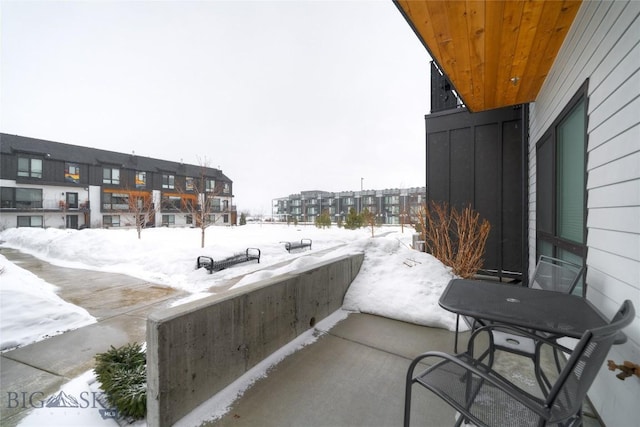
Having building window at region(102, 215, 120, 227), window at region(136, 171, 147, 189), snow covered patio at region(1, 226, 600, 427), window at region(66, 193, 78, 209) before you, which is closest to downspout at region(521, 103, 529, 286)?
snow covered patio at region(1, 226, 600, 427)

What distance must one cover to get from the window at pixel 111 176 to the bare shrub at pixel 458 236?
33.8 metres

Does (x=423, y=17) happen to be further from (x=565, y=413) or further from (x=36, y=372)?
(x=36, y=372)

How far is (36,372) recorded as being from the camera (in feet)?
8.96

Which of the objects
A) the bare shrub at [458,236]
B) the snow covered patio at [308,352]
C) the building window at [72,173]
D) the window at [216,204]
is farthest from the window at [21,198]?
the bare shrub at [458,236]

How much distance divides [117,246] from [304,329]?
10.3 metres

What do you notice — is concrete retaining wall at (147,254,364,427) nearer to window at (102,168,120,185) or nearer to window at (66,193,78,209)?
window at (66,193,78,209)

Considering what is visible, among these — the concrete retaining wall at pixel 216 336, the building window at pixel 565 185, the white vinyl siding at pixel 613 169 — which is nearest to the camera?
the white vinyl siding at pixel 613 169

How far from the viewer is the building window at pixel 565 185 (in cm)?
257

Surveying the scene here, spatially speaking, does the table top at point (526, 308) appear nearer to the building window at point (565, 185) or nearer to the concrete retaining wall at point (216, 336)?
the building window at point (565, 185)

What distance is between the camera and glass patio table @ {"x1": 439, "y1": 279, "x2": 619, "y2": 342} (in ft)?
5.20

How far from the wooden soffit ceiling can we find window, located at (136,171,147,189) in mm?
35473

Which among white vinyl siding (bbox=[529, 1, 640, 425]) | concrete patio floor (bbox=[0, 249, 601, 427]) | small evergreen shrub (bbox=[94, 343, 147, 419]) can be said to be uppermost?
white vinyl siding (bbox=[529, 1, 640, 425])

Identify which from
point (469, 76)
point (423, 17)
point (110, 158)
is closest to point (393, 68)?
point (469, 76)

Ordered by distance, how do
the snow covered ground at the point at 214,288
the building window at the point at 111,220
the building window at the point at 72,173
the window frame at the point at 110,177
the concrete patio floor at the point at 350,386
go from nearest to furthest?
the concrete patio floor at the point at 350,386, the snow covered ground at the point at 214,288, the building window at the point at 72,173, the building window at the point at 111,220, the window frame at the point at 110,177
